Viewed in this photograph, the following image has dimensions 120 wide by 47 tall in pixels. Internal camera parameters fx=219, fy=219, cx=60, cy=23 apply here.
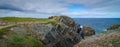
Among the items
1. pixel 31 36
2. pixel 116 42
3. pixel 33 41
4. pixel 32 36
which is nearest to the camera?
pixel 116 42

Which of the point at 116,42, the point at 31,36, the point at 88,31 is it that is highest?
the point at 31,36

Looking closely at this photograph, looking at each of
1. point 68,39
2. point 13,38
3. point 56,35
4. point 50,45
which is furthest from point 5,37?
point 68,39

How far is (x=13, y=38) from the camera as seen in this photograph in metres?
34.8

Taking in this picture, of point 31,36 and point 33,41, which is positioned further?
point 31,36

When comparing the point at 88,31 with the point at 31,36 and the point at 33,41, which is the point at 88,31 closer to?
the point at 31,36

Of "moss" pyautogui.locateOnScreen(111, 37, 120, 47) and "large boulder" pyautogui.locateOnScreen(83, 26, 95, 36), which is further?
"large boulder" pyautogui.locateOnScreen(83, 26, 95, 36)

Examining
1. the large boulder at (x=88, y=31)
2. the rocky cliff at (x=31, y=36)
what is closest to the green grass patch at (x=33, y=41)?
the rocky cliff at (x=31, y=36)

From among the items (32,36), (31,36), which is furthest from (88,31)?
(31,36)

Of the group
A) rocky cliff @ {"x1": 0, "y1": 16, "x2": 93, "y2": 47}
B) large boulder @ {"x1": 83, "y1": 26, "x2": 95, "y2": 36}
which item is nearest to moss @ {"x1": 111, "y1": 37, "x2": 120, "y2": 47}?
rocky cliff @ {"x1": 0, "y1": 16, "x2": 93, "y2": 47}

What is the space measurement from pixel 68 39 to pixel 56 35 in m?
9.92

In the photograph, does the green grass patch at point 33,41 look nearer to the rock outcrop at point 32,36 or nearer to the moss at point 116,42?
the rock outcrop at point 32,36

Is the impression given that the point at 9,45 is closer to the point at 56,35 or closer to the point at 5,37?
the point at 5,37

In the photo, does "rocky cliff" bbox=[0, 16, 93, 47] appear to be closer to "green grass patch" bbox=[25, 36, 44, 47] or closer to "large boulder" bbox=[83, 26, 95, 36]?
"green grass patch" bbox=[25, 36, 44, 47]

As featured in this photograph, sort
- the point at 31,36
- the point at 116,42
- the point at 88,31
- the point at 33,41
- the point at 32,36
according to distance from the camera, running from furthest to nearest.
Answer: the point at 88,31 → the point at 32,36 → the point at 31,36 → the point at 33,41 → the point at 116,42
